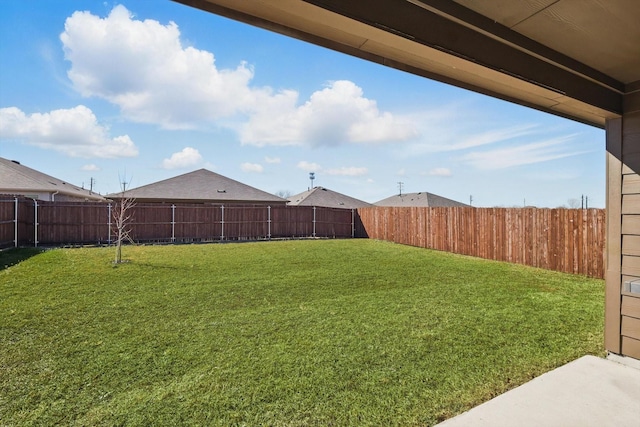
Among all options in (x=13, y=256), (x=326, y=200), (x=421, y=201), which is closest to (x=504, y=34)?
(x=13, y=256)

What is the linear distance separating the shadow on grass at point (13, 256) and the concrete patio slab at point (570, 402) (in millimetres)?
8855

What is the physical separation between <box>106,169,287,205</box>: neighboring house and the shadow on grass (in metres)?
7.40

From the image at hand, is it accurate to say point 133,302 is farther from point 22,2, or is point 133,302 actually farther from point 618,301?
point 618,301

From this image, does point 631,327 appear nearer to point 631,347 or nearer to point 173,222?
point 631,347

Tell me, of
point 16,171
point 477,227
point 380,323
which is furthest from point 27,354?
point 16,171

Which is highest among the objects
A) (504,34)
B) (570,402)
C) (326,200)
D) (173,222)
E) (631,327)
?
(326,200)

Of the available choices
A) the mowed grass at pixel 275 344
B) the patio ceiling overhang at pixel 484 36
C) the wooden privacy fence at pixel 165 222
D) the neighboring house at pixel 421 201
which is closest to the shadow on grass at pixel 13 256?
the wooden privacy fence at pixel 165 222

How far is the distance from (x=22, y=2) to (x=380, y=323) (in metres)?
6.82

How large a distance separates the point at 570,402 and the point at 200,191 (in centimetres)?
1808

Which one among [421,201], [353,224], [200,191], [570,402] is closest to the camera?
[570,402]

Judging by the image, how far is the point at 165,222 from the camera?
1377 centimetres

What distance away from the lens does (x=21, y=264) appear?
711cm

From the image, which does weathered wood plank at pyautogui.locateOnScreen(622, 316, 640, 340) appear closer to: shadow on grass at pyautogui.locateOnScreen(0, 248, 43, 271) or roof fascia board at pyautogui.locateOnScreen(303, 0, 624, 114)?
roof fascia board at pyautogui.locateOnScreen(303, 0, 624, 114)

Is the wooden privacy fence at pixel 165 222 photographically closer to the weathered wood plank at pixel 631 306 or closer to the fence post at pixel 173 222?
the fence post at pixel 173 222
